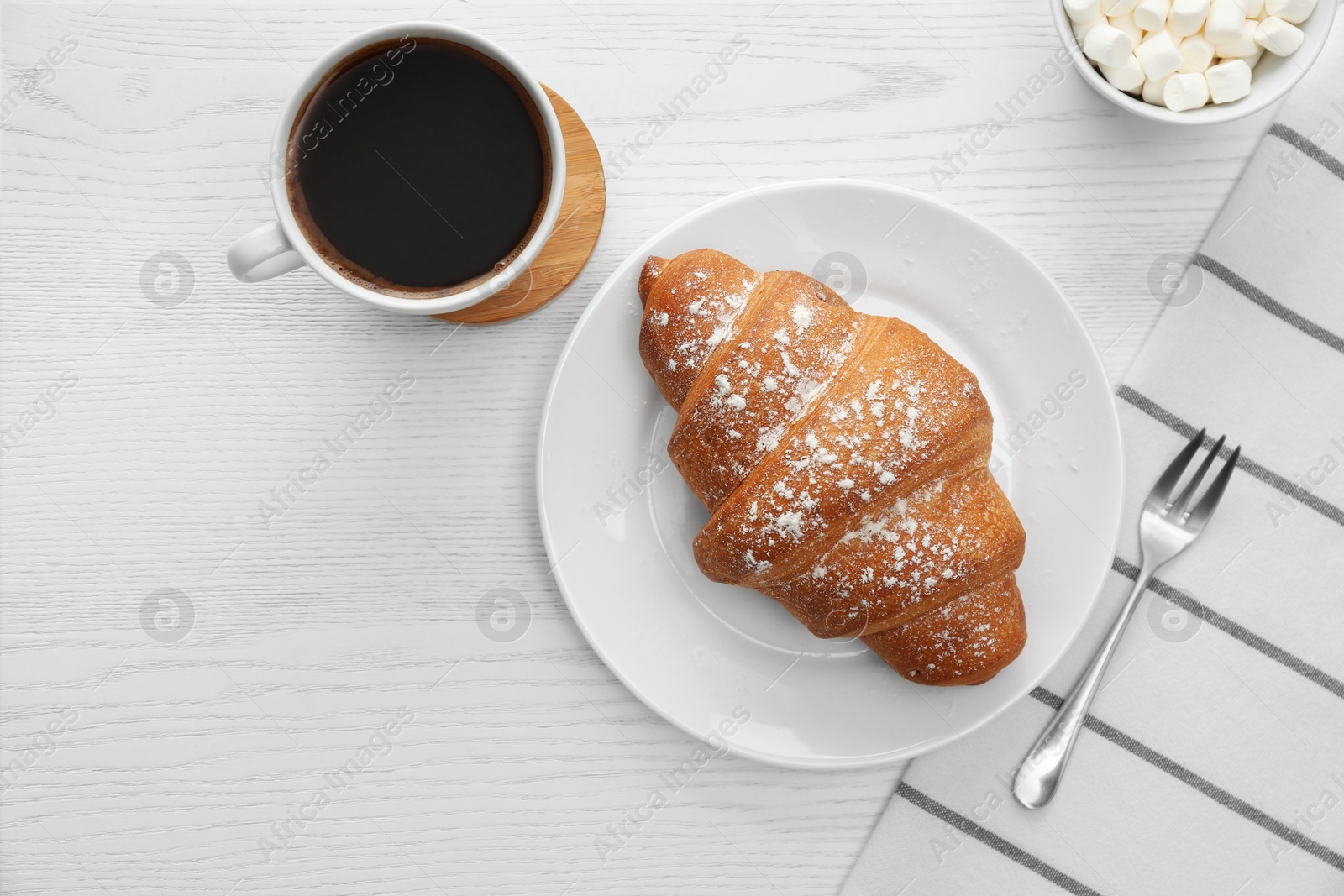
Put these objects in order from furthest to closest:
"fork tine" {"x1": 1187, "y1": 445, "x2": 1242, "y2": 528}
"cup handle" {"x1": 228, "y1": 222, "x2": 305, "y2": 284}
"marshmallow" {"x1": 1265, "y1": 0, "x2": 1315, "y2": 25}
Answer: "fork tine" {"x1": 1187, "y1": 445, "x2": 1242, "y2": 528}
"marshmallow" {"x1": 1265, "y1": 0, "x2": 1315, "y2": 25}
"cup handle" {"x1": 228, "y1": 222, "x2": 305, "y2": 284}

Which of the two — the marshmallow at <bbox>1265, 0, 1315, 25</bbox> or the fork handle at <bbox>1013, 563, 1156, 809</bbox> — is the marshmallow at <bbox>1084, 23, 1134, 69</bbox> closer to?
the marshmallow at <bbox>1265, 0, 1315, 25</bbox>

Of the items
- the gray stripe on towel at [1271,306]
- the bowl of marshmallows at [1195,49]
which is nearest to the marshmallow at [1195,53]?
the bowl of marshmallows at [1195,49]

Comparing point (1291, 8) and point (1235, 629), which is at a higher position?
point (1291, 8)

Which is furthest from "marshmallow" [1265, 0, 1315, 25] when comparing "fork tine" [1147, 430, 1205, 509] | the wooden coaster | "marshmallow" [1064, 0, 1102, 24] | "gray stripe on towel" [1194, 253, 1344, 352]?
the wooden coaster

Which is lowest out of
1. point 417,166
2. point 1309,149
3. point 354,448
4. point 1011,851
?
point 1011,851

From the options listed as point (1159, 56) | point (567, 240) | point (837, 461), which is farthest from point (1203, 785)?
point (567, 240)

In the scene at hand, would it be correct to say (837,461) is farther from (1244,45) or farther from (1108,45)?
(1244,45)
